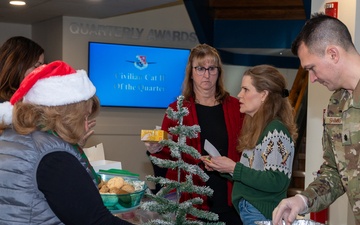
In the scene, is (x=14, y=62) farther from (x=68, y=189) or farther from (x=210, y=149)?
(x=68, y=189)

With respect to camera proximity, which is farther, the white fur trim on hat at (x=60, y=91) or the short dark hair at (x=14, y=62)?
the short dark hair at (x=14, y=62)

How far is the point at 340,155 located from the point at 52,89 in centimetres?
114

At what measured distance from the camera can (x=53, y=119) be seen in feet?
6.81

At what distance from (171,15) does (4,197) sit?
862 centimetres

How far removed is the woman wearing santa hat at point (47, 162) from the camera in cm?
197

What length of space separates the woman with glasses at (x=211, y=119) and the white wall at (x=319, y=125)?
149 centimetres

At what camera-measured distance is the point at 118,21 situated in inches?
396

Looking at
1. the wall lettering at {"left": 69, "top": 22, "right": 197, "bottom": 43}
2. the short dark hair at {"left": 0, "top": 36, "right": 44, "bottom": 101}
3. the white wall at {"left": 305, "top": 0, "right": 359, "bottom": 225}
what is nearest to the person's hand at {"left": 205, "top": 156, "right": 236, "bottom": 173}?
the short dark hair at {"left": 0, "top": 36, "right": 44, "bottom": 101}

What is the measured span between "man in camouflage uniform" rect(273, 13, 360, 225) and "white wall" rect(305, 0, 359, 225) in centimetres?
233

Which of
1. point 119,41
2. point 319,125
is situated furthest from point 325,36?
point 119,41

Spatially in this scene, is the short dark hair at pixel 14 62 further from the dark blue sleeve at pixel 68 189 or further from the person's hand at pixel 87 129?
the dark blue sleeve at pixel 68 189

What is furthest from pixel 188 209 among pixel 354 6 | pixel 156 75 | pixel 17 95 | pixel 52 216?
pixel 156 75

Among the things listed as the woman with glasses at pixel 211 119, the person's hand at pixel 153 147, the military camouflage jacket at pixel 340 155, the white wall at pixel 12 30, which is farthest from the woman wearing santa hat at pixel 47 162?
the white wall at pixel 12 30

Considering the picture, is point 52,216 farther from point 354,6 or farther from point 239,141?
point 354,6
